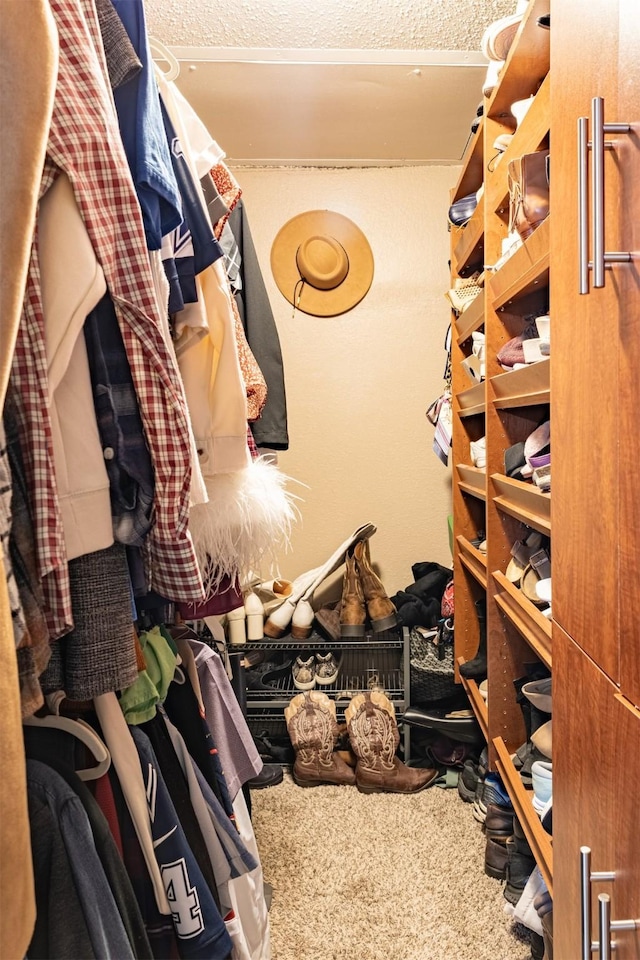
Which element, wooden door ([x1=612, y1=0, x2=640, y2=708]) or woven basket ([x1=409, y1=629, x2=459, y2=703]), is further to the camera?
woven basket ([x1=409, y1=629, x2=459, y2=703])

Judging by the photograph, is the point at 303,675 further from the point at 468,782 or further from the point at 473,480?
the point at 473,480

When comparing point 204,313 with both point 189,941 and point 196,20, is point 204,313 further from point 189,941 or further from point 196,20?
point 196,20

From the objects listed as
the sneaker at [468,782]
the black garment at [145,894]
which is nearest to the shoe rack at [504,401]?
the sneaker at [468,782]

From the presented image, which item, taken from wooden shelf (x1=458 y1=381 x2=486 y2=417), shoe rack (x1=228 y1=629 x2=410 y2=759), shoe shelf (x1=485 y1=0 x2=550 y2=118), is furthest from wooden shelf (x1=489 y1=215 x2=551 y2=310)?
shoe rack (x1=228 y1=629 x2=410 y2=759)

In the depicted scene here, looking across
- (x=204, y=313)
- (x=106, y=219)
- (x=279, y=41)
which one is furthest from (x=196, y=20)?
(x=106, y=219)

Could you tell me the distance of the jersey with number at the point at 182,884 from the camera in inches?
35.9

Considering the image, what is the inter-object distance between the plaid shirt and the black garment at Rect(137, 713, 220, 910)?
40 cm

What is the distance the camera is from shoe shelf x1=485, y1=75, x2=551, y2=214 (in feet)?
3.90

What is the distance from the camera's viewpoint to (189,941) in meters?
0.91

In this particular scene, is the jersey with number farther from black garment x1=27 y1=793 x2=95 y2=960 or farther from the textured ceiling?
the textured ceiling

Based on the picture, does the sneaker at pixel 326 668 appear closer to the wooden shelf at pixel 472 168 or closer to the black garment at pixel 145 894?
the black garment at pixel 145 894

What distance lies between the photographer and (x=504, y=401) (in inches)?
59.6

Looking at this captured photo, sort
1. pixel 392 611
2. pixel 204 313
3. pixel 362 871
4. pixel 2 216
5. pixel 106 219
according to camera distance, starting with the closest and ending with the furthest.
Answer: pixel 2 216
pixel 106 219
pixel 204 313
pixel 362 871
pixel 392 611

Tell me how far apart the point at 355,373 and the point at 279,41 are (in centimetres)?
120
